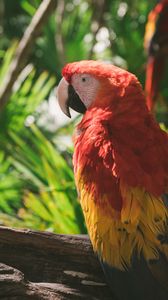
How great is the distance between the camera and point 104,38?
2.52 m

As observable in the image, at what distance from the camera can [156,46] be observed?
2307 mm

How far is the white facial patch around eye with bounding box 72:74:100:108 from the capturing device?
1.04 metres

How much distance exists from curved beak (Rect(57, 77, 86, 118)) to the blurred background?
0.84 feet

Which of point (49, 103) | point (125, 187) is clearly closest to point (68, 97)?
point (125, 187)

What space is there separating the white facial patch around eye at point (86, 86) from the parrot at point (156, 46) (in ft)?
3.75

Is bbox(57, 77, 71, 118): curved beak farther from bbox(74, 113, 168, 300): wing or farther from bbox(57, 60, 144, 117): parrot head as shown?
bbox(74, 113, 168, 300): wing

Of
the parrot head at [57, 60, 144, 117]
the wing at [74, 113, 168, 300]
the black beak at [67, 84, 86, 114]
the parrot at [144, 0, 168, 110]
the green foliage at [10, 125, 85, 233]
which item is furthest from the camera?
the parrot at [144, 0, 168, 110]

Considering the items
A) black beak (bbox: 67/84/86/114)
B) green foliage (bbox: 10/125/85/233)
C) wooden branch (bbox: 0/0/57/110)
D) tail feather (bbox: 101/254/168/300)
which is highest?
wooden branch (bbox: 0/0/57/110)

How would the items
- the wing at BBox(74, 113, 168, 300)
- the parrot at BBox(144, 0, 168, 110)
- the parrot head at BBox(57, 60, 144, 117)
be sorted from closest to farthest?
the wing at BBox(74, 113, 168, 300), the parrot head at BBox(57, 60, 144, 117), the parrot at BBox(144, 0, 168, 110)

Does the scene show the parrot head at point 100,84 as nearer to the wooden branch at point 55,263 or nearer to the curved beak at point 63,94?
the curved beak at point 63,94

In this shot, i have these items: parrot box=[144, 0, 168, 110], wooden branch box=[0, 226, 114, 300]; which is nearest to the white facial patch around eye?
wooden branch box=[0, 226, 114, 300]

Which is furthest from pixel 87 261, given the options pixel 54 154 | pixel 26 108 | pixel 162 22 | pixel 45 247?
pixel 162 22

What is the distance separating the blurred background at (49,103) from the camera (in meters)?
1.34

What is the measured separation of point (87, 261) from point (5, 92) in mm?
524
